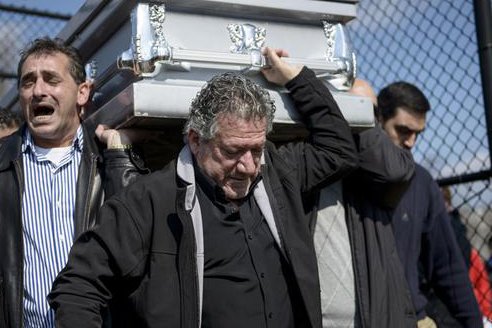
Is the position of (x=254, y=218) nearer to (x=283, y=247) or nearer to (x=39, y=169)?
(x=283, y=247)

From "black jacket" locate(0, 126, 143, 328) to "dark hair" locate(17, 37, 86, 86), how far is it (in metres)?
0.27

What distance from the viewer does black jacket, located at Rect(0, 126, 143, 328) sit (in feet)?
10.2

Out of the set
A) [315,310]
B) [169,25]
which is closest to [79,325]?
[315,310]

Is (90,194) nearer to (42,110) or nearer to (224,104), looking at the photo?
(42,110)

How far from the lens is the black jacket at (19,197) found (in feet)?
10.2

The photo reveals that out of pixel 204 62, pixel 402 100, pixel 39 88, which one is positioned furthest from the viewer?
pixel 402 100

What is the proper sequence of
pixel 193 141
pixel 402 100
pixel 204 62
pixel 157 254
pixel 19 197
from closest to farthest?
pixel 157 254 → pixel 193 141 → pixel 204 62 → pixel 19 197 → pixel 402 100

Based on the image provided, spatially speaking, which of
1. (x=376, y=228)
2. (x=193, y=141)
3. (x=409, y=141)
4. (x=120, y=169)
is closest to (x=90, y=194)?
(x=120, y=169)

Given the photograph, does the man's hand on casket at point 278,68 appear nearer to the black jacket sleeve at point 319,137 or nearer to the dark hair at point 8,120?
the black jacket sleeve at point 319,137

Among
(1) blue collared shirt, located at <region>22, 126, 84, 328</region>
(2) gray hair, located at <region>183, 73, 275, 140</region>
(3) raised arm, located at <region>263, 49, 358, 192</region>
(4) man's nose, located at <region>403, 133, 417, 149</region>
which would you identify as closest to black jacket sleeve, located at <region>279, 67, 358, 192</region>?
(3) raised arm, located at <region>263, 49, 358, 192</region>

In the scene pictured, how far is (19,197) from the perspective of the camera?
3.22m

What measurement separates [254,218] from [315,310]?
1.15 ft

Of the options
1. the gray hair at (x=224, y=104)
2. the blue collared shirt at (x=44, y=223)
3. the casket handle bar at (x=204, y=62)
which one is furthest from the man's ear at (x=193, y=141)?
the blue collared shirt at (x=44, y=223)

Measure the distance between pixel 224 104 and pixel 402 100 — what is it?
71.5 inches
